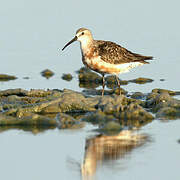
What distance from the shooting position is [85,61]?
1483cm

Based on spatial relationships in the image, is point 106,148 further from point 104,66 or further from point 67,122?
point 104,66

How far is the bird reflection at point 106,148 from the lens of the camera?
9430mm

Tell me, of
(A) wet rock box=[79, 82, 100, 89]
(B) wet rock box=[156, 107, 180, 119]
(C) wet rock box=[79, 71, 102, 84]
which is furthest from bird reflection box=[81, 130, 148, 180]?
(C) wet rock box=[79, 71, 102, 84]

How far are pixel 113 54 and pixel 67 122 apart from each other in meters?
3.51

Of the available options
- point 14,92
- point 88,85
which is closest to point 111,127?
point 14,92

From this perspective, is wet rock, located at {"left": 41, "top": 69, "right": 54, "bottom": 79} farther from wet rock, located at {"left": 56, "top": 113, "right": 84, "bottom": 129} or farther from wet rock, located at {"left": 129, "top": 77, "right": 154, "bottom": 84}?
wet rock, located at {"left": 56, "top": 113, "right": 84, "bottom": 129}

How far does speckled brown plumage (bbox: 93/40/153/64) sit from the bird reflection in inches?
150

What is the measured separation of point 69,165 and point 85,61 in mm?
5742

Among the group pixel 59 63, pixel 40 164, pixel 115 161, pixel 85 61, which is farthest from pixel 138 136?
pixel 59 63

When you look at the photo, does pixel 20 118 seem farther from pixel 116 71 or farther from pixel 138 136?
pixel 116 71

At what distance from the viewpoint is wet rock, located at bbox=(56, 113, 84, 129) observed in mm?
11755

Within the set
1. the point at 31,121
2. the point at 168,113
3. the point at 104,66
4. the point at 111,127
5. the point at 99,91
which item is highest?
the point at 104,66

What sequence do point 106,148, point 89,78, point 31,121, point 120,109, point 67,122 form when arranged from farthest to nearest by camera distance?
point 89,78 < point 120,109 < point 67,122 < point 31,121 < point 106,148

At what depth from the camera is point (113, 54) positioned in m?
14.9
